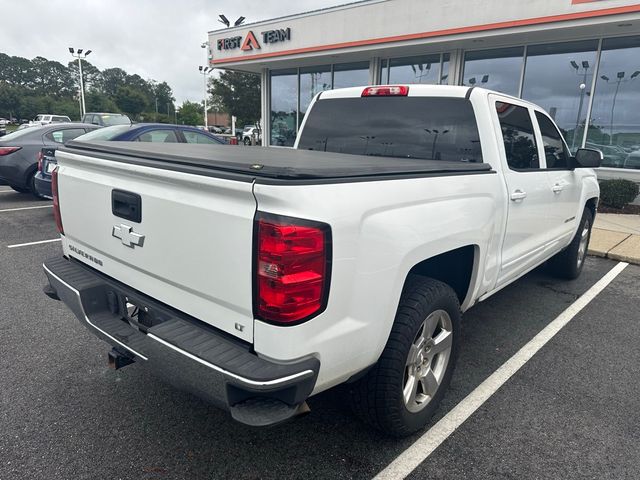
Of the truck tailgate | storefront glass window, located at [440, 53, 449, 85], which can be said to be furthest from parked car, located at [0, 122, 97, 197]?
storefront glass window, located at [440, 53, 449, 85]

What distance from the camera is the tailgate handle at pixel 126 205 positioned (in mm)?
2205

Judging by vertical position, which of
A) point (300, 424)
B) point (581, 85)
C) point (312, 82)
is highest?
point (312, 82)

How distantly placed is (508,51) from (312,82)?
701cm

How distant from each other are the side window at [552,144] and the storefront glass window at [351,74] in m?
11.4

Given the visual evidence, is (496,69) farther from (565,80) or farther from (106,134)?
(106,134)

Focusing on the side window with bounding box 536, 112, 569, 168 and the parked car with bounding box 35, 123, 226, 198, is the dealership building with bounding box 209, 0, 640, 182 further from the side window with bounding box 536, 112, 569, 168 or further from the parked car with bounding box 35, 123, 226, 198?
the parked car with bounding box 35, 123, 226, 198

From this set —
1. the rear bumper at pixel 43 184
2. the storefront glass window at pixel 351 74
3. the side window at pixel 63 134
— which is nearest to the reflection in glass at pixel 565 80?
the storefront glass window at pixel 351 74

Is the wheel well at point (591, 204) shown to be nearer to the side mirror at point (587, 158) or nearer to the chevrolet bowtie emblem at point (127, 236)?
the side mirror at point (587, 158)

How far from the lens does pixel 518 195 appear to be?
320 centimetres

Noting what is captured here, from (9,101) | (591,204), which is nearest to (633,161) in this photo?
(591,204)

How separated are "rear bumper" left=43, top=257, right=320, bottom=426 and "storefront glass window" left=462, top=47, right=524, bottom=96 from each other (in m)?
12.1

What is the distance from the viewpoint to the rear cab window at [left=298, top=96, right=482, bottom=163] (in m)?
3.19

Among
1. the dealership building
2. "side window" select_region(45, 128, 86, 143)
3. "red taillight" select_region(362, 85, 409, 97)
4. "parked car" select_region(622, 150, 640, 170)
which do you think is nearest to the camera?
"red taillight" select_region(362, 85, 409, 97)

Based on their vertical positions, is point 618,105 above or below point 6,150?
above
